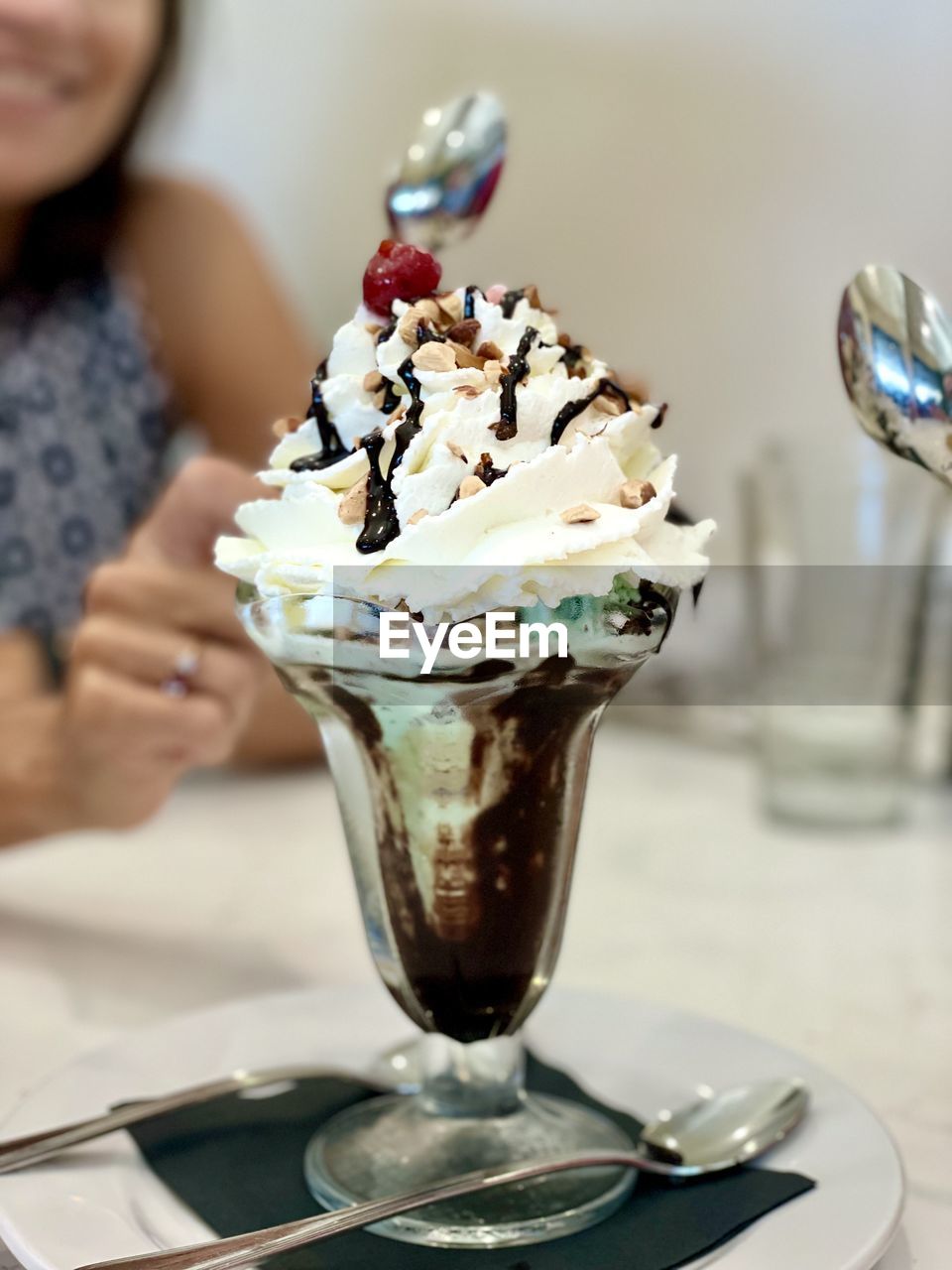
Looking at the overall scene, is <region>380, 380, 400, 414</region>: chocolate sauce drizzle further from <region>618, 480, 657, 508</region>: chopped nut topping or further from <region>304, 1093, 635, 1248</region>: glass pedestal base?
<region>304, 1093, 635, 1248</region>: glass pedestal base

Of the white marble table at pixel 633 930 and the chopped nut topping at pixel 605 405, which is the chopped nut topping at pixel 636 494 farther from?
the white marble table at pixel 633 930

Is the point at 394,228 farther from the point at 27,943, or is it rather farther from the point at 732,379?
the point at 732,379

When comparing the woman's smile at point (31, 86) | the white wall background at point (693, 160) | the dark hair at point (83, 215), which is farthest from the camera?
the dark hair at point (83, 215)

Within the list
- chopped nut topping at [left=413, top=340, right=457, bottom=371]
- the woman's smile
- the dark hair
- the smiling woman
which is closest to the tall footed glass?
chopped nut topping at [left=413, top=340, right=457, bottom=371]

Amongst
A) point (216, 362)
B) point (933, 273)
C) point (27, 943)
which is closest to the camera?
point (27, 943)

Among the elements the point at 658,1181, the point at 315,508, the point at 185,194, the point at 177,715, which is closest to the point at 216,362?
the point at 185,194

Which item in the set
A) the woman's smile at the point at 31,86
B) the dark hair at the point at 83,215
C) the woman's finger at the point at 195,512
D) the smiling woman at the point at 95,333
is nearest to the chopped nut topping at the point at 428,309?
the woman's finger at the point at 195,512

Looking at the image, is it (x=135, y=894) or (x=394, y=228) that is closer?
(x=394, y=228)

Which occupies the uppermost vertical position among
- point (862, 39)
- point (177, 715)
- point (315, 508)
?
point (862, 39)
